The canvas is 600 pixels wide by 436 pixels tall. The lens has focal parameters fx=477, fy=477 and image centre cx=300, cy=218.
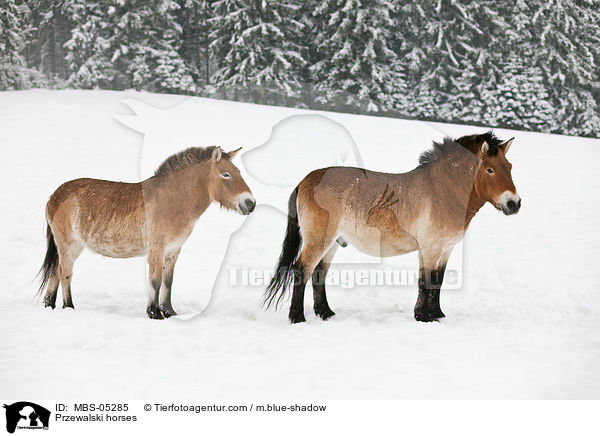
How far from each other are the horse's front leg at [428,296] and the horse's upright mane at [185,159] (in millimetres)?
2270

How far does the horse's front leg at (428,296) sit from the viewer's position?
4.34 meters

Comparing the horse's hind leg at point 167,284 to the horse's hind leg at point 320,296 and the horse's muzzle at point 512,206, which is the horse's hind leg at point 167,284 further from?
the horse's muzzle at point 512,206

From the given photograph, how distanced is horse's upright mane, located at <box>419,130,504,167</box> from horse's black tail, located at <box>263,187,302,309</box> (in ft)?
4.29

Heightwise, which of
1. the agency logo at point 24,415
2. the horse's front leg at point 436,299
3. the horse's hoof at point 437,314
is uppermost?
the horse's front leg at point 436,299

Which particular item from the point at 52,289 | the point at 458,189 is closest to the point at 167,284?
the point at 52,289

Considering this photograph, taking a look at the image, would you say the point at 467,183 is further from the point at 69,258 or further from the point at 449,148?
the point at 69,258

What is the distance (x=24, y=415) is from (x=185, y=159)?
2441 millimetres

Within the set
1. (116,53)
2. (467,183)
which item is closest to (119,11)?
(116,53)

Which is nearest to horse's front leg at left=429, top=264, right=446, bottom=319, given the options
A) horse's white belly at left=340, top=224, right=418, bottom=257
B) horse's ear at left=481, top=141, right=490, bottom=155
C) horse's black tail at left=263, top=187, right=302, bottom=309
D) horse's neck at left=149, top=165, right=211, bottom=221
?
horse's white belly at left=340, top=224, right=418, bottom=257

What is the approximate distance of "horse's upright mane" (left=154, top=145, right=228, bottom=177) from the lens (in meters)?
4.45

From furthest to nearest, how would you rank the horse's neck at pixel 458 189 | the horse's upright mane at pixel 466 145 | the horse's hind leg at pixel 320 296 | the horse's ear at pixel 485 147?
the horse's hind leg at pixel 320 296 < the horse's neck at pixel 458 189 < the horse's upright mane at pixel 466 145 < the horse's ear at pixel 485 147

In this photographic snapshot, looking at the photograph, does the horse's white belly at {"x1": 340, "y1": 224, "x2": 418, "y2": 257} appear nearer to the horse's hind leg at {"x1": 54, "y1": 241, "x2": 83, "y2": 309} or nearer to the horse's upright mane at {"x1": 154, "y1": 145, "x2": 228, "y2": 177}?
the horse's upright mane at {"x1": 154, "y1": 145, "x2": 228, "y2": 177}

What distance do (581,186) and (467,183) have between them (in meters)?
6.64

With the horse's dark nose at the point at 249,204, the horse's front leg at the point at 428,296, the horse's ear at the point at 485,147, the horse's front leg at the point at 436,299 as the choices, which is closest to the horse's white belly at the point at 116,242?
the horse's dark nose at the point at 249,204
